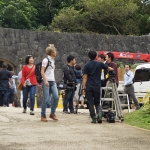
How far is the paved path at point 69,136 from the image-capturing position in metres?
7.05

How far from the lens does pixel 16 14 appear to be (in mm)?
35094

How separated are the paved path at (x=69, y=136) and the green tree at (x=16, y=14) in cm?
2499

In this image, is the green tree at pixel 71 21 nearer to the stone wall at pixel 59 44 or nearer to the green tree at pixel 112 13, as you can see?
the green tree at pixel 112 13

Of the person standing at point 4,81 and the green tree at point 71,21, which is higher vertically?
the green tree at point 71,21

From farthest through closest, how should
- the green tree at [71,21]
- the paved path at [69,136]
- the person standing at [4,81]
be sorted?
1. the green tree at [71,21]
2. the person standing at [4,81]
3. the paved path at [69,136]

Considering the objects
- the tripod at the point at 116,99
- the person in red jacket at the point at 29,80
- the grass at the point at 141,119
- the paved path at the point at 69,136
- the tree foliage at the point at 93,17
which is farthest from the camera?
the tree foliage at the point at 93,17

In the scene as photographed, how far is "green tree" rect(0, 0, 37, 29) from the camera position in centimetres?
3477

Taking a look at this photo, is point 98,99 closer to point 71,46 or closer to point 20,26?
point 71,46

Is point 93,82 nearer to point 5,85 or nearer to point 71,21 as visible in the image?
point 5,85

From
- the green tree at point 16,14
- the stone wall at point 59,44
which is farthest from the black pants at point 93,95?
the green tree at point 16,14

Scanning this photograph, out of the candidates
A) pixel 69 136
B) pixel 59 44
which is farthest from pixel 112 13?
pixel 69 136

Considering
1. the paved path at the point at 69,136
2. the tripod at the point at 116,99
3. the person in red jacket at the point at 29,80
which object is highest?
the person in red jacket at the point at 29,80

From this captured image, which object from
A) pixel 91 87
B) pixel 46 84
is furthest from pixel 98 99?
pixel 46 84

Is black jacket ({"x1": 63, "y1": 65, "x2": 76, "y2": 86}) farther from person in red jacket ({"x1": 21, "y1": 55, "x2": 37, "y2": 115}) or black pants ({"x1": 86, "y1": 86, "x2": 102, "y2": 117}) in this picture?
black pants ({"x1": 86, "y1": 86, "x2": 102, "y2": 117})
